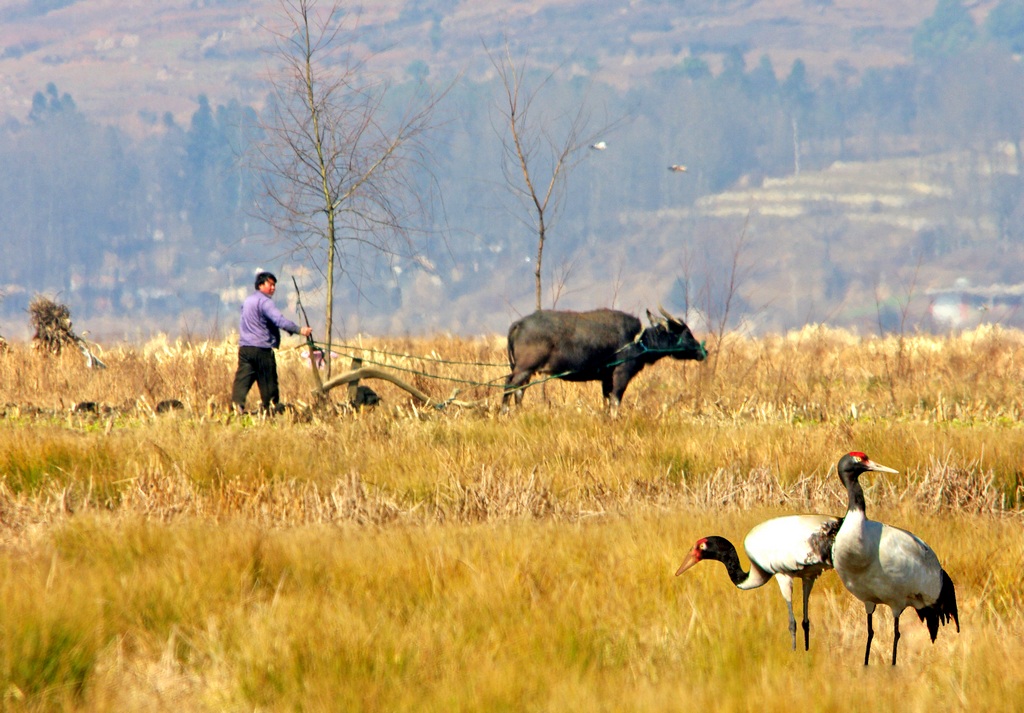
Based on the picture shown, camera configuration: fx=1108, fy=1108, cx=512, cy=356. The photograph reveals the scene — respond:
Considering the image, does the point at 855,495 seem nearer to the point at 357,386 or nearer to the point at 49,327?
the point at 357,386

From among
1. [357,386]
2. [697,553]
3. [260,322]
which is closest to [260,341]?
[260,322]

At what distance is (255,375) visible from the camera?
1333 centimetres

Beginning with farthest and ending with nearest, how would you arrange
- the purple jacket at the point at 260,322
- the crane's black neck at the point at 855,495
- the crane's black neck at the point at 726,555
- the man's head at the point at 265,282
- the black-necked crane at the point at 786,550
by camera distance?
the man's head at the point at 265,282 < the purple jacket at the point at 260,322 < the crane's black neck at the point at 726,555 < the black-necked crane at the point at 786,550 < the crane's black neck at the point at 855,495

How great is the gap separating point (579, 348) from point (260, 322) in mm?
3909

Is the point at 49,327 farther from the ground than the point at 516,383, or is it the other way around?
the point at 49,327

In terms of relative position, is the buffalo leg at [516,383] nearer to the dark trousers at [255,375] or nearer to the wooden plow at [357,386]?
the wooden plow at [357,386]

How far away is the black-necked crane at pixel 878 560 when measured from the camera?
10.6 feet

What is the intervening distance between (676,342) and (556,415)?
11.8 feet


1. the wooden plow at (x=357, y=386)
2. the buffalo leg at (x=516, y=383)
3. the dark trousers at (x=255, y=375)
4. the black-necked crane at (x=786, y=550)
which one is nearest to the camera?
the black-necked crane at (x=786, y=550)

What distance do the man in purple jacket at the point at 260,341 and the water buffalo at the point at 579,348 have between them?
2.87 m

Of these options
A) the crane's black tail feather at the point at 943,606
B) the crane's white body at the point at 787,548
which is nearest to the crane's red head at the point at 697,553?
the crane's white body at the point at 787,548

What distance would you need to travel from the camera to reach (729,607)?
4.88 m

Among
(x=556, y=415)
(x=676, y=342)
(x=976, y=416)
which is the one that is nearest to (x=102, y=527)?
(x=556, y=415)

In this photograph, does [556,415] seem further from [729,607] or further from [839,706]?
[839,706]
